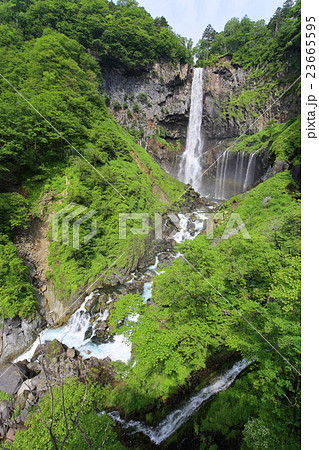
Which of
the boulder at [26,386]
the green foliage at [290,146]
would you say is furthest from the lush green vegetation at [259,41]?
the boulder at [26,386]

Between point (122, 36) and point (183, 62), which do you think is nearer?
point (122, 36)

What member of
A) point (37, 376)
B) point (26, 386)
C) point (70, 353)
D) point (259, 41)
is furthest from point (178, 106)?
point (26, 386)

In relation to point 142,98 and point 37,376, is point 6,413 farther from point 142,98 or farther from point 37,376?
point 142,98

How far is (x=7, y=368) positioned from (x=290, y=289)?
9036 mm

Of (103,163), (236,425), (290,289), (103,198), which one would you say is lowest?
(236,425)

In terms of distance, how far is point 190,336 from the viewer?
188 inches

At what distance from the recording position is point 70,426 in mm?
4387

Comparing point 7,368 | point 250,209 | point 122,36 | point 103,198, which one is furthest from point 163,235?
point 122,36

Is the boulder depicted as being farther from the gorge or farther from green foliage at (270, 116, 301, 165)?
green foliage at (270, 116, 301, 165)

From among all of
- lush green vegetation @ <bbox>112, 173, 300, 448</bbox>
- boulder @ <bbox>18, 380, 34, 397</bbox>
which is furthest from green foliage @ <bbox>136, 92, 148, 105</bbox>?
Answer: boulder @ <bbox>18, 380, 34, 397</bbox>

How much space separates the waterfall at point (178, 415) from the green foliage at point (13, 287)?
543 centimetres

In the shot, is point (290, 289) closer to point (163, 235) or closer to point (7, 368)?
point (7, 368)

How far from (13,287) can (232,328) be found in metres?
8.42

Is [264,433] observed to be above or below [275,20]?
below
